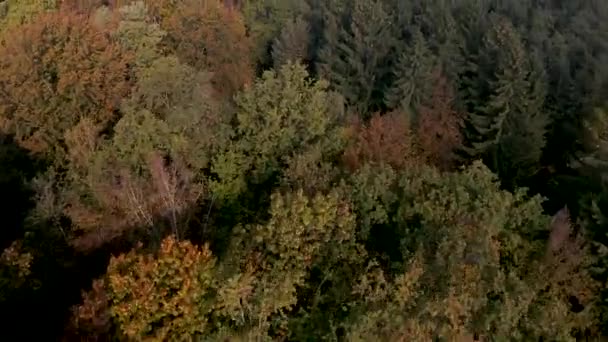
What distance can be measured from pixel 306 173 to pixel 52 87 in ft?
51.3

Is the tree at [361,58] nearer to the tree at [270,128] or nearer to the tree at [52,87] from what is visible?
the tree at [270,128]

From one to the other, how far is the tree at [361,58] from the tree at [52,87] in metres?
12.2

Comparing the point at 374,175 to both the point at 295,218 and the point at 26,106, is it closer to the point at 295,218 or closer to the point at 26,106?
the point at 295,218

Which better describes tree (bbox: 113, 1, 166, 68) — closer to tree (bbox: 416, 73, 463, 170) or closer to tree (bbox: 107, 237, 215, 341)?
tree (bbox: 416, 73, 463, 170)

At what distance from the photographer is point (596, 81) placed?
39.2 metres

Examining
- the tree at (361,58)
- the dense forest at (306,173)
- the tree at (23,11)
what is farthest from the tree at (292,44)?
the tree at (23,11)

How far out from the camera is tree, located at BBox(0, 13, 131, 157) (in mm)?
37375

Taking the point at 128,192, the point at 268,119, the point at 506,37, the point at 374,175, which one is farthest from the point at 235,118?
the point at 506,37

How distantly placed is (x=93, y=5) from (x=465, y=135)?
26840 millimetres

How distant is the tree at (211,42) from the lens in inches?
1752

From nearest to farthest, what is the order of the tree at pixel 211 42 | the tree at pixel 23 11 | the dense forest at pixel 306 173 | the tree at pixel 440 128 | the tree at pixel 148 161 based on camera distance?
the dense forest at pixel 306 173
the tree at pixel 148 161
the tree at pixel 440 128
the tree at pixel 211 42
the tree at pixel 23 11

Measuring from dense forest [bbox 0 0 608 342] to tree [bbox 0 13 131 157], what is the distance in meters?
0.10

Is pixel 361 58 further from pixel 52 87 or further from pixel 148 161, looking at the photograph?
pixel 52 87

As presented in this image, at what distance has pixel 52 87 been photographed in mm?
37875
